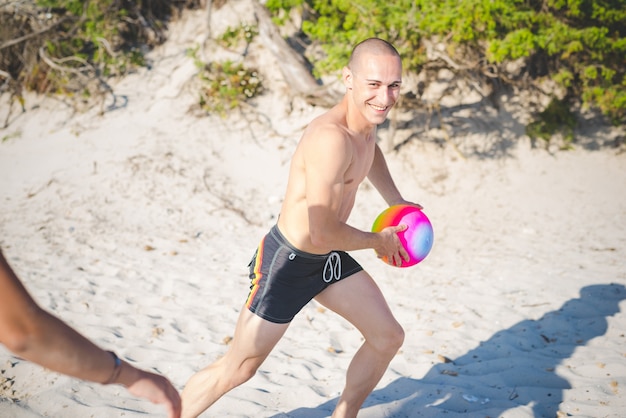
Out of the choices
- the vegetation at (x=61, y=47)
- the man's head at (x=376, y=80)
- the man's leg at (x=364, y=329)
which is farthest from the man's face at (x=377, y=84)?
the vegetation at (x=61, y=47)

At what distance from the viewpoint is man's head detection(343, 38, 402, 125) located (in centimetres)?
256

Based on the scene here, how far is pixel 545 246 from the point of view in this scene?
6.39 m

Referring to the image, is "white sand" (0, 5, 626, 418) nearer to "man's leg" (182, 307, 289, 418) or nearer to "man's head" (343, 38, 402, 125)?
"man's leg" (182, 307, 289, 418)

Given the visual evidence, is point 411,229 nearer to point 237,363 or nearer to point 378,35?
point 237,363

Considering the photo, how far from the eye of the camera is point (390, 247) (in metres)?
2.67

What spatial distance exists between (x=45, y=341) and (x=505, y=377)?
3.34 metres

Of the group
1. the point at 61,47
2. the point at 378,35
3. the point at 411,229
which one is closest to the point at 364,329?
the point at 411,229

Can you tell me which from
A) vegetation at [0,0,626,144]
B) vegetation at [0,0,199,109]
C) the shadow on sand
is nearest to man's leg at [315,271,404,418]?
the shadow on sand

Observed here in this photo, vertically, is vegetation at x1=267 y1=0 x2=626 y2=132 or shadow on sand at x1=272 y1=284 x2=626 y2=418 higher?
vegetation at x1=267 y1=0 x2=626 y2=132

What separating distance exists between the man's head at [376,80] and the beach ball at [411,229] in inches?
25.9

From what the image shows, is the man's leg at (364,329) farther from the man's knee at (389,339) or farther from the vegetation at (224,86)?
the vegetation at (224,86)

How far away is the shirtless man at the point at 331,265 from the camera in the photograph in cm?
250

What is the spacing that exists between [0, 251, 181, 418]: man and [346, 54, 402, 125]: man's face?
69.1 inches

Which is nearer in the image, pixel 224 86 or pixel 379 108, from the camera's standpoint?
pixel 379 108
